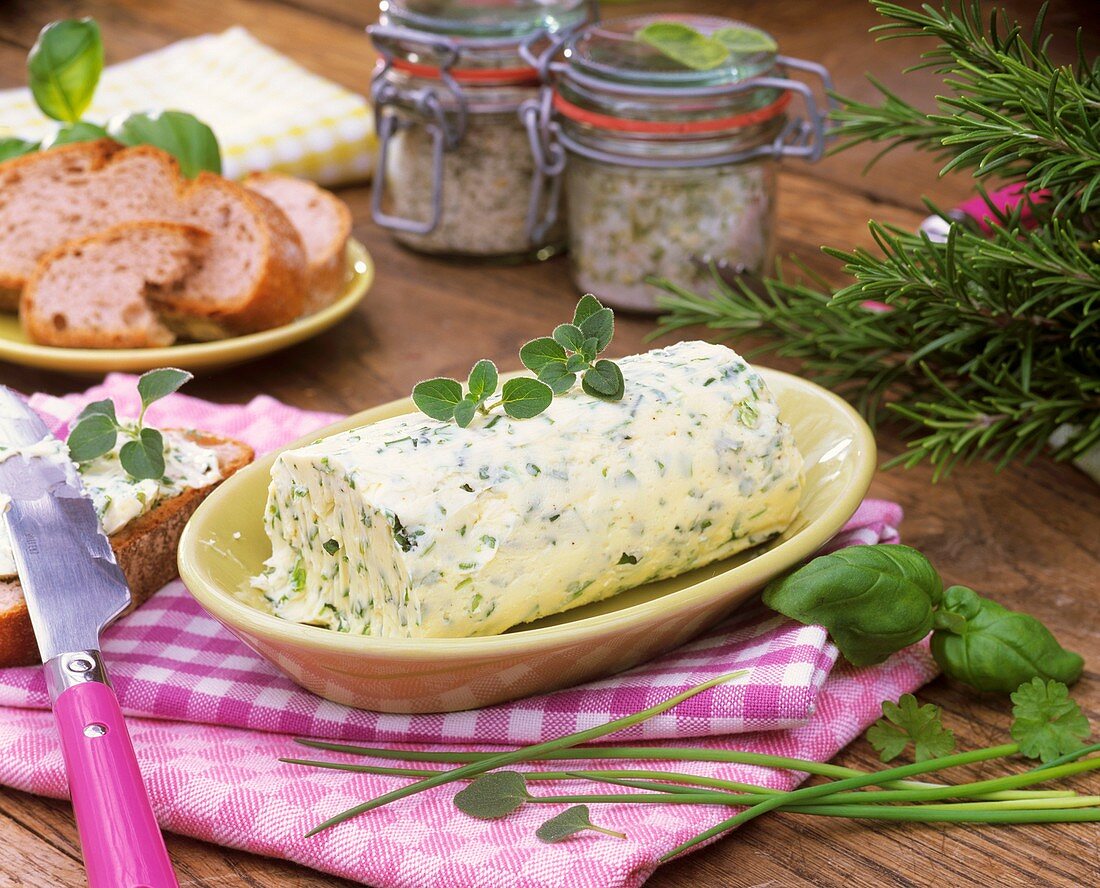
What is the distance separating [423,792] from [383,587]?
16 centimetres

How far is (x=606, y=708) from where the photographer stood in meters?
1.04

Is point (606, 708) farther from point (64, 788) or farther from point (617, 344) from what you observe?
point (617, 344)

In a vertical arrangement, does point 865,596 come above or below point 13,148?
above

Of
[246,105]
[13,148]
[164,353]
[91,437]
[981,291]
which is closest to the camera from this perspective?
[91,437]

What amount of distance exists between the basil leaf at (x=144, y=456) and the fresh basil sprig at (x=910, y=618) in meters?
0.56

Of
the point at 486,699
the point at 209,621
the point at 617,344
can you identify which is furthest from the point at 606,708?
the point at 617,344

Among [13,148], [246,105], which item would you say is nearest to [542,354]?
[13,148]

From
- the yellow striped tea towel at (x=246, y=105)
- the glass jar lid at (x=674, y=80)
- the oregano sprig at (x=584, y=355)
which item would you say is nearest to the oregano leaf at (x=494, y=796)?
the oregano sprig at (x=584, y=355)

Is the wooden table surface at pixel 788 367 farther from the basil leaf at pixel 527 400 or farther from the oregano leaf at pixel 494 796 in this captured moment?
the basil leaf at pixel 527 400

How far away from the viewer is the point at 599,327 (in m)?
1.10

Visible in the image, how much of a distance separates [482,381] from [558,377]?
74mm

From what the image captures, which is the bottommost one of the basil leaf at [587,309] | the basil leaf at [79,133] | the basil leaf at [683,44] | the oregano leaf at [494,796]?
the basil leaf at [79,133]

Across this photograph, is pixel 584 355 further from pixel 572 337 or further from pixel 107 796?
pixel 107 796

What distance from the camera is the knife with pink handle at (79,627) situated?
0.82 meters
